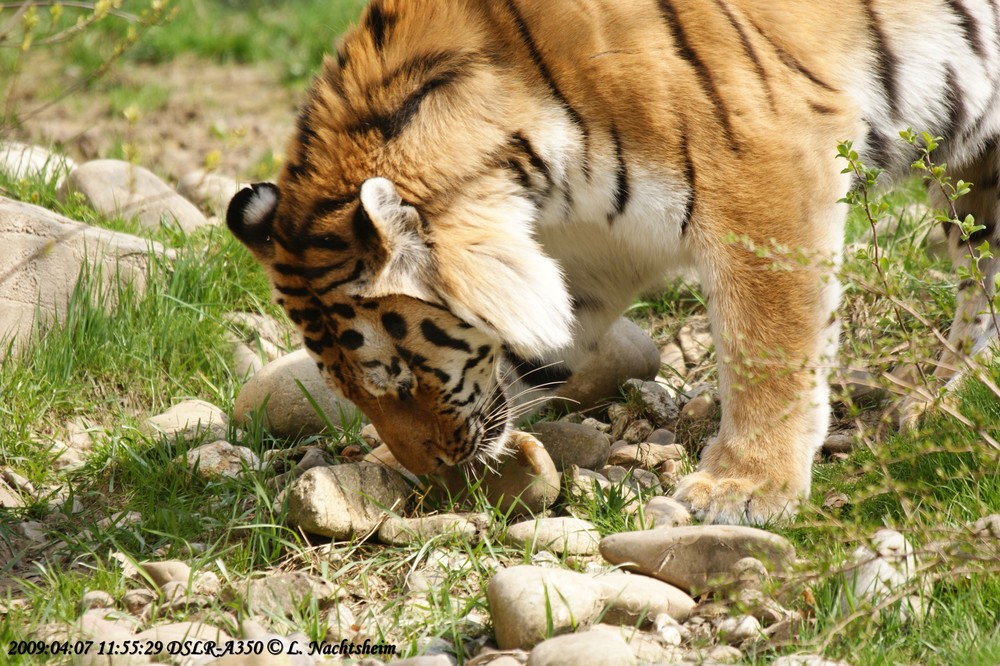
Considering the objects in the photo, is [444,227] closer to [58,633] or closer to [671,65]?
[671,65]

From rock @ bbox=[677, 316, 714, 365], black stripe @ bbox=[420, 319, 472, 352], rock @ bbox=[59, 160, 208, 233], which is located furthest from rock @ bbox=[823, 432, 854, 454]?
rock @ bbox=[59, 160, 208, 233]

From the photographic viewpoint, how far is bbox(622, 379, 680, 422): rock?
Answer: 4.39m

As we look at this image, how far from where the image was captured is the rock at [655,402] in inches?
173

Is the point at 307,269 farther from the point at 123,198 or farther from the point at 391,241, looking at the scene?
the point at 123,198

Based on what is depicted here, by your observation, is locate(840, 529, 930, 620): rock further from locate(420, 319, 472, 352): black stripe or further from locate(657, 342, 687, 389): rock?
locate(657, 342, 687, 389): rock

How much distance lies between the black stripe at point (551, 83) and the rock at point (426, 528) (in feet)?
3.86

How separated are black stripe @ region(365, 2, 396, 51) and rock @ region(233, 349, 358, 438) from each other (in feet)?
4.14

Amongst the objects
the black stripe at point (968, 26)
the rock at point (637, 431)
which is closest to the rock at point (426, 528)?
the rock at point (637, 431)

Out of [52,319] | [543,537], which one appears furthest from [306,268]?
[52,319]

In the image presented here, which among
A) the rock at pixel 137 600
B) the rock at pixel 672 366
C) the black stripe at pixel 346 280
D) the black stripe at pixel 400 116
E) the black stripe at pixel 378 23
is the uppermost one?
the black stripe at pixel 378 23

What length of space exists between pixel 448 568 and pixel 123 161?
12.1 ft

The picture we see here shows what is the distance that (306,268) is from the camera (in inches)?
137

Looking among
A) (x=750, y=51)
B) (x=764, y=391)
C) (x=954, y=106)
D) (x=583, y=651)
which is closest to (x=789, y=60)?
(x=750, y=51)

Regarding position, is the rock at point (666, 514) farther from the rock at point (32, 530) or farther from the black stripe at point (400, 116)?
the rock at point (32, 530)
